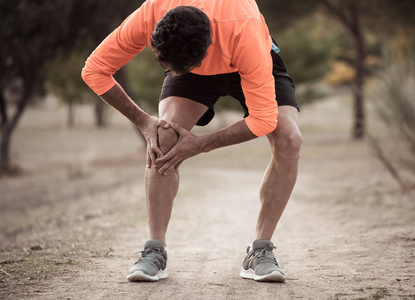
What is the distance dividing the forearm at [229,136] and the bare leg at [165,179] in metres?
0.21

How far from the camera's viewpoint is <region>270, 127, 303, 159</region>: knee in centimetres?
321

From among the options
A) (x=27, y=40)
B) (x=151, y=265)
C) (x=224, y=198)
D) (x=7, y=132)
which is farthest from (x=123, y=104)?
(x=7, y=132)

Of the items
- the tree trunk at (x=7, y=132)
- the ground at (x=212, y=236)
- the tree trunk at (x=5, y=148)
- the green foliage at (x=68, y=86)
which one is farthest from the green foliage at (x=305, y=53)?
the tree trunk at (x=5, y=148)

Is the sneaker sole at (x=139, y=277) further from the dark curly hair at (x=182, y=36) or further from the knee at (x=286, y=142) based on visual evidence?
the dark curly hair at (x=182, y=36)

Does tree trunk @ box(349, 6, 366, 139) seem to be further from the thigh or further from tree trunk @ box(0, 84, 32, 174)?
the thigh

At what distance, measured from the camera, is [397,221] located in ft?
17.6

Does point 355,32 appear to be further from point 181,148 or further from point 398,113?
point 181,148

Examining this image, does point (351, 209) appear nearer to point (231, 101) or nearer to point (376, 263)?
point (376, 263)

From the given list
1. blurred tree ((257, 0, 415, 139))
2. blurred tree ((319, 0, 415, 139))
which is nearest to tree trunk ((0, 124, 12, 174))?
blurred tree ((257, 0, 415, 139))

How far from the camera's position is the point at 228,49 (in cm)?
297

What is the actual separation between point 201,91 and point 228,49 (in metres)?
0.45

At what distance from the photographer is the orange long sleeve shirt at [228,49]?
2.92 meters

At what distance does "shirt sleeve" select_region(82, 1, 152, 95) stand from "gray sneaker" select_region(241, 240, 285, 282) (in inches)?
54.0

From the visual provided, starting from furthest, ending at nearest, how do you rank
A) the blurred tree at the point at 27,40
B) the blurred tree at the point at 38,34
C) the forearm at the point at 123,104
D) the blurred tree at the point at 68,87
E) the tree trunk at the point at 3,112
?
the blurred tree at the point at 68,87 < the tree trunk at the point at 3,112 < the blurred tree at the point at 38,34 < the blurred tree at the point at 27,40 < the forearm at the point at 123,104
